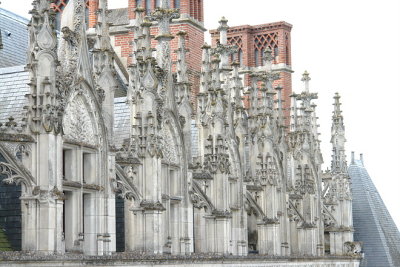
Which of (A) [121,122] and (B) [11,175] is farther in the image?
(A) [121,122]

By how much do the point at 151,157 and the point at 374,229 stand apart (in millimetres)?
31822

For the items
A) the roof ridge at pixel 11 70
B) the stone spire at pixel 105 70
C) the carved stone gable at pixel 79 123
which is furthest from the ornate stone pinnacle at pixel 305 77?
the carved stone gable at pixel 79 123

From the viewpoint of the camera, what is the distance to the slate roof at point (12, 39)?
38938 millimetres

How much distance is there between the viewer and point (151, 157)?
34969 millimetres

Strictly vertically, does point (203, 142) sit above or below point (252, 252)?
above

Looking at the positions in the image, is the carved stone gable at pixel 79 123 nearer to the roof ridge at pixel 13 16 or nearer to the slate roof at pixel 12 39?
the slate roof at pixel 12 39

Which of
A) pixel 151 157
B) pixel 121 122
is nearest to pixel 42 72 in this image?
pixel 151 157

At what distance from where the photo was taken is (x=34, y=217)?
95.7 feet

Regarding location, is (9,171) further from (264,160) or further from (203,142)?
(264,160)

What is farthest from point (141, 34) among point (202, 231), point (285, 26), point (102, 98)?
point (285, 26)

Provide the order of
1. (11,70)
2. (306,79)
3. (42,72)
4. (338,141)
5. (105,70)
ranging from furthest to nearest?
(338,141), (306,79), (11,70), (105,70), (42,72)

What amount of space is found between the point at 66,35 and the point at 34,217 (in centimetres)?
521

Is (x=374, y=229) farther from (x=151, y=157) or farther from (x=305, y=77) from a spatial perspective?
(x=151, y=157)

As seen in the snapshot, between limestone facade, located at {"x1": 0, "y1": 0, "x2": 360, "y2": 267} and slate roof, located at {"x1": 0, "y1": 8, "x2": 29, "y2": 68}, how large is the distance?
3663mm
